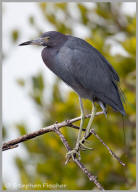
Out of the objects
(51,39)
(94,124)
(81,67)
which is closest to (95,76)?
(81,67)

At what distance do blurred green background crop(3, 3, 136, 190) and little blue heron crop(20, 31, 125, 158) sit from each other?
2.99ft

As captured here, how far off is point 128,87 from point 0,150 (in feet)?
6.64

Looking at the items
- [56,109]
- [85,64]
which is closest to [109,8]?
[56,109]

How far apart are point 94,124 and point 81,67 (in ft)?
4.44

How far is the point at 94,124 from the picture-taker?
385cm

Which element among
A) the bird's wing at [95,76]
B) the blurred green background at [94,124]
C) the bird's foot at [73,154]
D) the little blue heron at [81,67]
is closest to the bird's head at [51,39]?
the little blue heron at [81,67]

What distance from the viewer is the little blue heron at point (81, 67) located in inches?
101

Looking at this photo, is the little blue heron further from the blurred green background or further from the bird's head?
the blurred green background

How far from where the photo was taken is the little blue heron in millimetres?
2564

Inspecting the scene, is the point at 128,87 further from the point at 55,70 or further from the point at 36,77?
the point at 55,70

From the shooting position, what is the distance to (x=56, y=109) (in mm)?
3990

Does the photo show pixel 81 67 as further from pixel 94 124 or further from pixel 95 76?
pixel 94 124

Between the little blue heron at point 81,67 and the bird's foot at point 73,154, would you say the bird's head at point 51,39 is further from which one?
the bird's foot at point 73,154

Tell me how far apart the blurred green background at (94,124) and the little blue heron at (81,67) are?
0.91 metres
